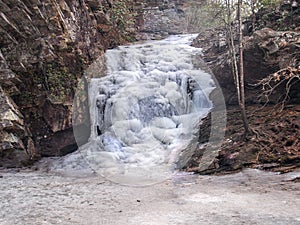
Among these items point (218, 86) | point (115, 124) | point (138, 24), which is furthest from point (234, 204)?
point (138, 24)

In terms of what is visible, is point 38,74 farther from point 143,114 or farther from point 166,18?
point 166,18

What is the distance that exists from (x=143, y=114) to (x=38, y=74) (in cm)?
295

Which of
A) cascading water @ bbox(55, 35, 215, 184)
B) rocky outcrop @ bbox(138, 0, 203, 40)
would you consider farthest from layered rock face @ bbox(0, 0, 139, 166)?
rocky outcrop @ bbox(138, 0, 203, 40)

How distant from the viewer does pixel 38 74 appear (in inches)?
287

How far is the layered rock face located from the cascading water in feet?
2.61

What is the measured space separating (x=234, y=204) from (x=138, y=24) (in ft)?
46.7

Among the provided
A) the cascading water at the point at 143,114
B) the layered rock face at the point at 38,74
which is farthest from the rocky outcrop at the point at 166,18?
the layered rock face at the point at 38,74

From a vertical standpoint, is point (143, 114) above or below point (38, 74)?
below

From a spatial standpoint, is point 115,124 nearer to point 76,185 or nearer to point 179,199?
point 76,185

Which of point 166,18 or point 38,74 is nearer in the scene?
point 38,74

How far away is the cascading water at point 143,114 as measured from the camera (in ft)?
20.4

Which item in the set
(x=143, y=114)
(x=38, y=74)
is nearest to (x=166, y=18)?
(x=143, y=114)

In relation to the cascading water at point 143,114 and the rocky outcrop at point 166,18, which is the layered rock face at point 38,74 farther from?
the rocky outcrop at point 166,18

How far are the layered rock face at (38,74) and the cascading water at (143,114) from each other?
0.80 m
